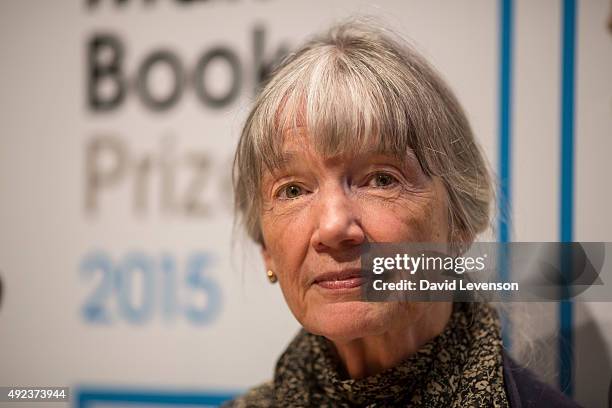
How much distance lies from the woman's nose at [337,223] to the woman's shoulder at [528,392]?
35cm

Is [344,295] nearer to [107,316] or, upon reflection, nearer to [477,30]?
[477,30]

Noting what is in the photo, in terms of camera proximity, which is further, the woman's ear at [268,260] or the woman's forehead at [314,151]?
the woman's ear at [268,260]

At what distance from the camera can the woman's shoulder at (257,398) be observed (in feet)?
4.01

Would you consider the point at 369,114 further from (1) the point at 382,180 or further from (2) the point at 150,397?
(2) the point at 150,397

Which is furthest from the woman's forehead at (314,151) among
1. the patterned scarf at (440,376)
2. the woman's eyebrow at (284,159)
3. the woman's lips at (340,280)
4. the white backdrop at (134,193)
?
the white backdrop at (134,193)

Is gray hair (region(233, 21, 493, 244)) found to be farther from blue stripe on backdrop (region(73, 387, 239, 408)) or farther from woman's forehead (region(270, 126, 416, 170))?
blue stripe on backdrop (region(73, 387, 239, 408))

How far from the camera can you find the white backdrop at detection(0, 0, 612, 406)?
1407mm

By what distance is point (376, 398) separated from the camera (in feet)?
3.38

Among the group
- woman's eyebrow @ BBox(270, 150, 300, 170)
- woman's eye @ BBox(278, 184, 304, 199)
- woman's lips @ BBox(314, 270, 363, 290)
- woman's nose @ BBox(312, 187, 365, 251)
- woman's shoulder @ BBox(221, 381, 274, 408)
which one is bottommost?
woman's shoulder @ BBox(221, 381, 274, 408)

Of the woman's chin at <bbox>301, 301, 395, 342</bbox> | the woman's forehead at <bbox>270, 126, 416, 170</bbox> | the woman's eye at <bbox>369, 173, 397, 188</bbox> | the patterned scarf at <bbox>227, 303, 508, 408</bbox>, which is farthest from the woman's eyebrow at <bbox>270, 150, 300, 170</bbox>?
the patterned scarf at <bbox>227, 303, 508, 408</bbox>

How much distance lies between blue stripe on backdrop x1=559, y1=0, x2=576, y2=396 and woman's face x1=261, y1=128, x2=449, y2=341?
0.79 feet

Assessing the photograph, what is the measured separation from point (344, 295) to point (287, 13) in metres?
0.73

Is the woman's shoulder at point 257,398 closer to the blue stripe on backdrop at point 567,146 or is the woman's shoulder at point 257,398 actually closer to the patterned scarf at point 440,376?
the patterned scarf at point 440,376

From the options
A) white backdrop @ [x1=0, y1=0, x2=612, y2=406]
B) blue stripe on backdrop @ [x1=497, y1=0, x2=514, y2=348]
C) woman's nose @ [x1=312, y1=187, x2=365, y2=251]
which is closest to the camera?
woman's nose @ [x1=312, y1=187, x2=365, y2=251]
